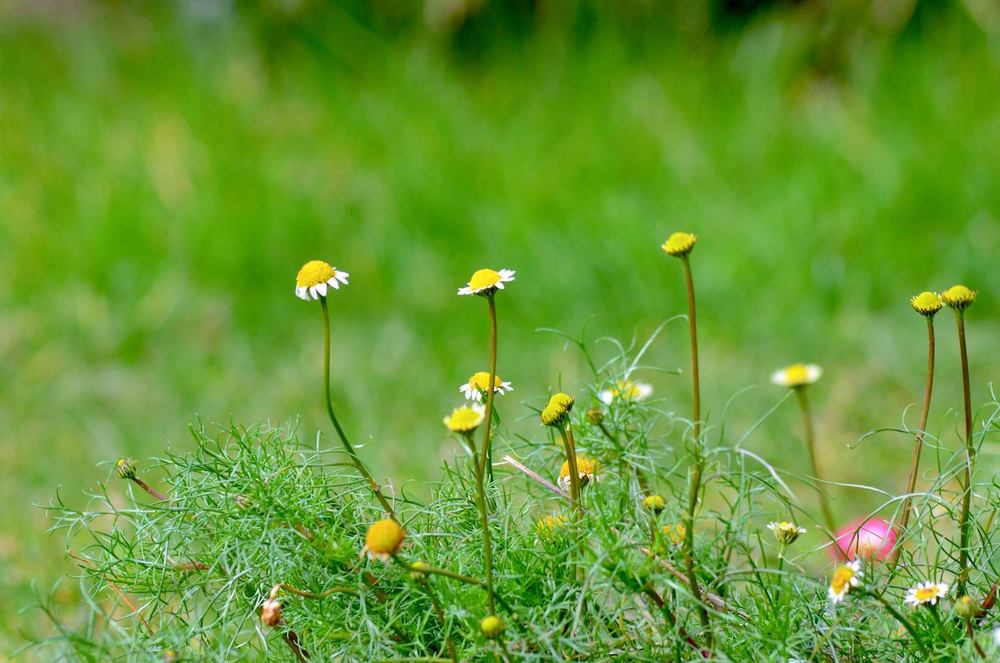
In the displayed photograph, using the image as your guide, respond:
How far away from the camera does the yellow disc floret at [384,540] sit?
67 cm

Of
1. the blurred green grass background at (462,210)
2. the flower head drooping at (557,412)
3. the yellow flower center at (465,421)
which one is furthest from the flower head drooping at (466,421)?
the blurred green grass background at (462,210)

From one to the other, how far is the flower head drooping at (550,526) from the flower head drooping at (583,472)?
57 mm

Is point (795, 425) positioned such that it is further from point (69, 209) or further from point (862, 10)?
point (69, 209)

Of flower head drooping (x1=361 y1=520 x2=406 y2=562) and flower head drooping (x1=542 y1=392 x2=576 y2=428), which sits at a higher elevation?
flower head drooping (x1=542 y1=392 x2=576 y2=428)

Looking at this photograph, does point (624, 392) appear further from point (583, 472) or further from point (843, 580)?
point (843, 580)

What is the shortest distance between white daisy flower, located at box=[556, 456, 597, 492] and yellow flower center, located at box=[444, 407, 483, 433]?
0.68 ft

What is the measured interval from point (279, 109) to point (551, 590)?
9.82 ft

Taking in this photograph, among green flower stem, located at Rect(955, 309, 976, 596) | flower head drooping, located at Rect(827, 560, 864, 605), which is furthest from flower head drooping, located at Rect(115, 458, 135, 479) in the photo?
green flower stem, located at Rect(955, 309, 976, 596)

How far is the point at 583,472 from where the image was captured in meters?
0.89

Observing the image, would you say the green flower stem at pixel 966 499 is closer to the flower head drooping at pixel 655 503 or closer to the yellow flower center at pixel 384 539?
the flower head drooping at pixel 655 503

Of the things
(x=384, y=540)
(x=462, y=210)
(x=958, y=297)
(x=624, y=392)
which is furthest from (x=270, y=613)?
(x=462, y=210)

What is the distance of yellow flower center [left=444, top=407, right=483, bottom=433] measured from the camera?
26.6 inches

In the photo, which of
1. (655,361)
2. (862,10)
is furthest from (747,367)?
(862,10)

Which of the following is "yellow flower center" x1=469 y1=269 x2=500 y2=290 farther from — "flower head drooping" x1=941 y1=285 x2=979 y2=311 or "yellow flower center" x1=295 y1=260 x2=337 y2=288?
"flower head drooping" x1=941 y1=285 x2=979 y2=311
